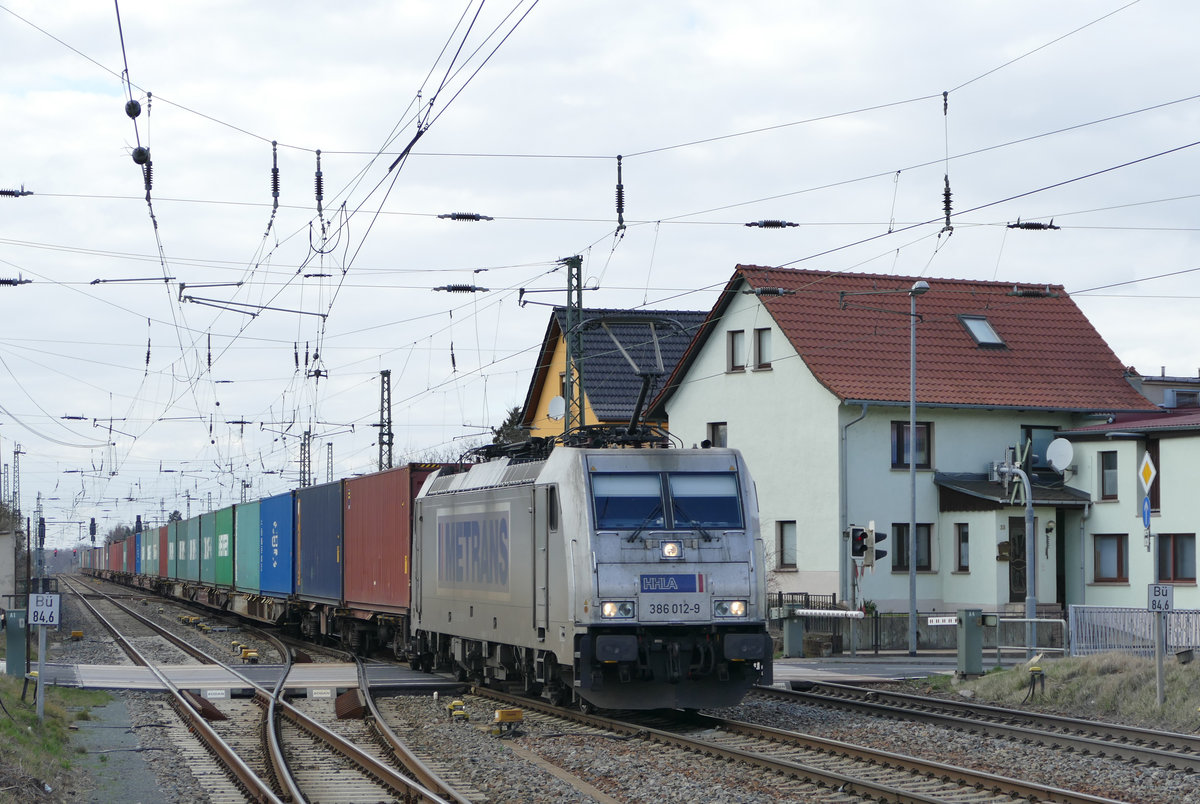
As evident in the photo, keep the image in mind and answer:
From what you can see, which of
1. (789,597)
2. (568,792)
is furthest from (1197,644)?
(789,597)

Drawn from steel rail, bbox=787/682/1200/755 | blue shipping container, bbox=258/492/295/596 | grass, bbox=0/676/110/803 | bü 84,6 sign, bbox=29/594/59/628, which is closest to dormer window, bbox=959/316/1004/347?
blue shipping container, bbox=258/492/295/596

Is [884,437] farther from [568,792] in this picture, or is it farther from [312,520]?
[568,792]

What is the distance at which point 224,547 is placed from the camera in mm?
45844

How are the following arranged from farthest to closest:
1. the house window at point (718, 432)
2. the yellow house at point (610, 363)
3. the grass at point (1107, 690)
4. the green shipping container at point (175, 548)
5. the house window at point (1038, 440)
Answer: the green shipping container at point (175, 548) → the yellow house at point (610, 363) → the house window at point (718, 432) → the house window at point (1038, 440) → the grass at point (1107, 690)

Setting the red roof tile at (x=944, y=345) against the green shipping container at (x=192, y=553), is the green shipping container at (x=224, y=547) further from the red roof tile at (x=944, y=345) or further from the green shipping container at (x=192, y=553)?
the red roof tile at (x=944, y=345)

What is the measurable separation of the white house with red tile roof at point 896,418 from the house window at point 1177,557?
253cm

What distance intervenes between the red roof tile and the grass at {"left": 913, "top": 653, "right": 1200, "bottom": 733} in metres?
16.5

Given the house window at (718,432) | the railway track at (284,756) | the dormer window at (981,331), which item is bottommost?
the railway track at (284,756)

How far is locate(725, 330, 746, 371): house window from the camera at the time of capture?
1599 inches

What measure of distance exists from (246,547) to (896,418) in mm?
17994

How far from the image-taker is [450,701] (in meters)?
19.7

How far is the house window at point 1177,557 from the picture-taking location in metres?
33.2

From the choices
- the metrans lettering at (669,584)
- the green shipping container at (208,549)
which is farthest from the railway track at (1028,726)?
the green shipping container at (208,549)

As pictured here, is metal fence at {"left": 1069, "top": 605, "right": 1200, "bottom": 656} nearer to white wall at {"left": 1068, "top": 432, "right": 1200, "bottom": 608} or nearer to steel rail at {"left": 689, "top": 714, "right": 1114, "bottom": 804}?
steel rail at {"left": 689, "top": 714, "right": 1114, "bottom": 804}
